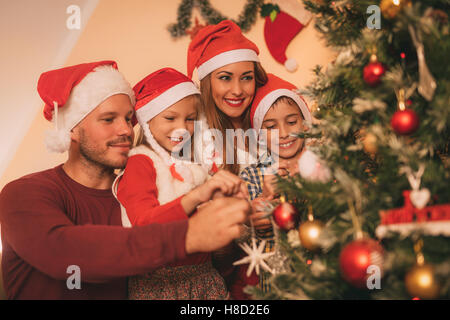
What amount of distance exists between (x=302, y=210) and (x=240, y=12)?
1.33 m

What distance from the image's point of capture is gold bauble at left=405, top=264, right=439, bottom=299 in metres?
0.59

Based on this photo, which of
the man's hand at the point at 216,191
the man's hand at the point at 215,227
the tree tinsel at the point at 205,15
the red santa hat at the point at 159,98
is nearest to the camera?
the man's hand at the point at 215,227

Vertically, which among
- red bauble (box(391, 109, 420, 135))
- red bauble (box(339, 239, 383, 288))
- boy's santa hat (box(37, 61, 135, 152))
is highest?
boy's santa hat (box(37, 61, 135, 152))

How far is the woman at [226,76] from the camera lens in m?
1.47

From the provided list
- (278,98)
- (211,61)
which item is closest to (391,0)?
(278,98)

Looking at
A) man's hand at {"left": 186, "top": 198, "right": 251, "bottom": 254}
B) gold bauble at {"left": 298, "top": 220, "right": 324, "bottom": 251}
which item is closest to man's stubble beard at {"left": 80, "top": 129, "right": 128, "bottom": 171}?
man's hand at {"left": 186, "top": 198, "right": 251, "bottom": 254}

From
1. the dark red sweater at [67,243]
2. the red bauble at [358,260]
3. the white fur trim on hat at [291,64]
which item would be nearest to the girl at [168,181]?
the dark red sweater at [67,243]

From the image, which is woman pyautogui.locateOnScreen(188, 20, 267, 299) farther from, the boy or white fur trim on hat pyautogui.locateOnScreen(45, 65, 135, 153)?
white fur trim on hat pyautogui.locateOnScreen(45, 65, 135, 153)

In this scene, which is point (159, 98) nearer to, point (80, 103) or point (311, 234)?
point (80, 103)

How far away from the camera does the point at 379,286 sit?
722 mm

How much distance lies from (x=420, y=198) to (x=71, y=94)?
108 cm

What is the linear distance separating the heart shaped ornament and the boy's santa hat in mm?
957

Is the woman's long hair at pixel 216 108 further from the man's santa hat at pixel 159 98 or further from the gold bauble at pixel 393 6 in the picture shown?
the gold bauble at pixel 393 6
